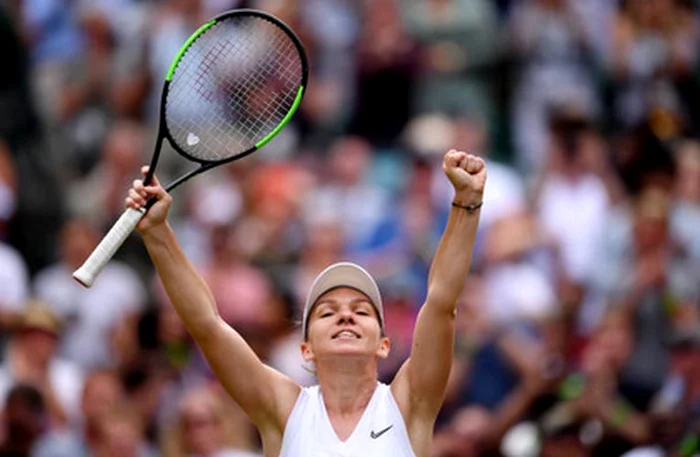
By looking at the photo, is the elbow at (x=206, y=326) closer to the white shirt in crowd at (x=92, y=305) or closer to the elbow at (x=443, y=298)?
the elbow at (x=443, y=298)

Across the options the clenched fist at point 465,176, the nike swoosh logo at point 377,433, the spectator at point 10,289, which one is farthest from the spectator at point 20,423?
the clenched fist at point 465,176

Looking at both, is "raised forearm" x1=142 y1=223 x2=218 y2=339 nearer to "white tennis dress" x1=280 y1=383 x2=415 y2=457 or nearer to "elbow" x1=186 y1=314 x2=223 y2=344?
"elbow" x1=186 y1=314 x2=223 y2=344

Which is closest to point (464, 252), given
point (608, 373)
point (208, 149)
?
point (208, 149)

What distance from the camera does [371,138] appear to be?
15273mm

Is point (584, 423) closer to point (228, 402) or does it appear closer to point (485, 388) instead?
point (485, 388)

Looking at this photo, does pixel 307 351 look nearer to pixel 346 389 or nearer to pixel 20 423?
pixel 346 389

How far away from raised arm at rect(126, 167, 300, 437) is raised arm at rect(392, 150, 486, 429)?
24.4 inches

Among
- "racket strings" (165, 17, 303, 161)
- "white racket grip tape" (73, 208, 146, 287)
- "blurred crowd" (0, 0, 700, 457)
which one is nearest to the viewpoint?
"white racket grip tape" (73, 208, 146, 287)

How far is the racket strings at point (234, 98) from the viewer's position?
321 inches

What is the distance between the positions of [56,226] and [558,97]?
13.0 ft

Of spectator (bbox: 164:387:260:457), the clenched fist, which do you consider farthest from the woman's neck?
spectator (bbox: 164:387:260:457)

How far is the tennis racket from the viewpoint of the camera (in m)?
7.68

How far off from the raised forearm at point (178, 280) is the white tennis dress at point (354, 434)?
1.65 ft

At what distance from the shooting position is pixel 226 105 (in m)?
8.92
